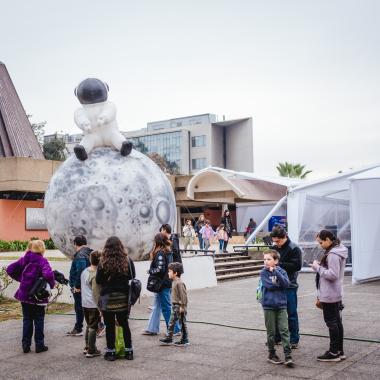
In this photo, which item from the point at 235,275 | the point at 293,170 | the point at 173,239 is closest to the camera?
the point at 173,239

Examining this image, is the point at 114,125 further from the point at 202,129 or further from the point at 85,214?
the point at 202,129

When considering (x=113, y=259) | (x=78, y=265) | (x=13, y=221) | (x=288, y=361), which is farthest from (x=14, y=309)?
(x=13, y=221)

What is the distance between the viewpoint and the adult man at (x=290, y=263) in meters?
7.08

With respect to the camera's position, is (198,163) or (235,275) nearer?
(235,275)

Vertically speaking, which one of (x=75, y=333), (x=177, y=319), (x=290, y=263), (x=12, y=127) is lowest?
(x=75, y=333)

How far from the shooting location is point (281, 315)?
21.3 ft

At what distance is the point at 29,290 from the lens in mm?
7309

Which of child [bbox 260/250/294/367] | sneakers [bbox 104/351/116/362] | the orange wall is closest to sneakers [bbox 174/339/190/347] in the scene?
sneakers [bbox 104/351/116/362]

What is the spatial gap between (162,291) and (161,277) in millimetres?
236

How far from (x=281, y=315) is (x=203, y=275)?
816 centimetres

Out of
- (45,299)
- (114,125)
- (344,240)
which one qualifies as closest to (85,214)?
(114,125)

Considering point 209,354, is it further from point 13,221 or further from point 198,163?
point 198,163

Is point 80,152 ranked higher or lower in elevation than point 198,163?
lower

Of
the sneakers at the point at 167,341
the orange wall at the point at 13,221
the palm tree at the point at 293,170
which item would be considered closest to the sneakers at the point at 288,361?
the sneakers at the point at 167,341
